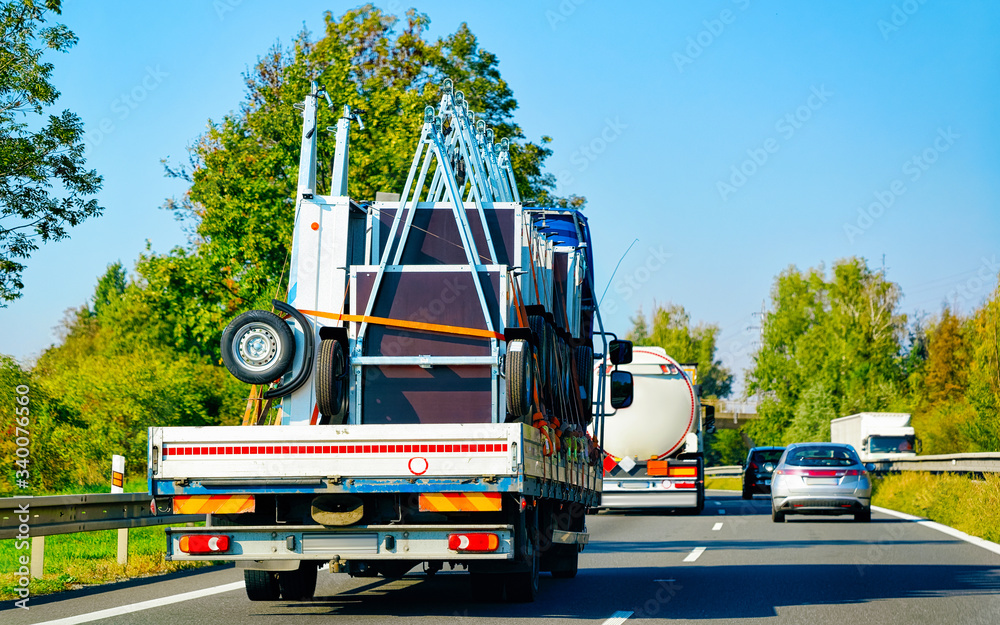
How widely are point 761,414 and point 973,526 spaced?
6772 cm

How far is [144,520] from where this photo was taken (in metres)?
13.4

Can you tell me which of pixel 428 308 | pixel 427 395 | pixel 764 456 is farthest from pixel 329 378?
pixel 764 456

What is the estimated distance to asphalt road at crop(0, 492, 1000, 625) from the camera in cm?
955

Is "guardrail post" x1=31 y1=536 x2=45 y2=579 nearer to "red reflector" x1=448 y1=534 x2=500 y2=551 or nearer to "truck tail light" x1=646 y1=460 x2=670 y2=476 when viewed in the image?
"red reflector" x1=448 y1=534 x2=500 y2=551

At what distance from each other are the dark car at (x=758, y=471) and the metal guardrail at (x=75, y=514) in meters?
28.2

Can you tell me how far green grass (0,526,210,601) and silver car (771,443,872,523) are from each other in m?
11.5

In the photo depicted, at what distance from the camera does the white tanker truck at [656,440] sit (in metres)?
25.9

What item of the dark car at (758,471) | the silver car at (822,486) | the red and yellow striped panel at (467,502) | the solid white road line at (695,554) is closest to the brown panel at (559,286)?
the red and yellow striped panel at (467,502)

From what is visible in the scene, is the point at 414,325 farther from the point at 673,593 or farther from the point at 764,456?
the point at 764,456

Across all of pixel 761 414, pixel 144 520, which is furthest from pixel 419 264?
pixel 761 414

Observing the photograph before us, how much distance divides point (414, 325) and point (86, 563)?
595cm

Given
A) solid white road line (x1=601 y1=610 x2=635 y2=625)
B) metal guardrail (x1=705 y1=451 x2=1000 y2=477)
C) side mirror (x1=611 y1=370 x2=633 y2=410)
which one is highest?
side mirror (x1=611 y1=370 x2=633 y2=410)

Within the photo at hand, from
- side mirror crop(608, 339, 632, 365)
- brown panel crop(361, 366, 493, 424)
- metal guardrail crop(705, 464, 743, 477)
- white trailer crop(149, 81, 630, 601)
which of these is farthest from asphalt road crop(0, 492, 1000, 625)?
metal guardrail crop(705, 464, 743, 477)

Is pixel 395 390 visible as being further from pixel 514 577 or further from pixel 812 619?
pixel 812 619
